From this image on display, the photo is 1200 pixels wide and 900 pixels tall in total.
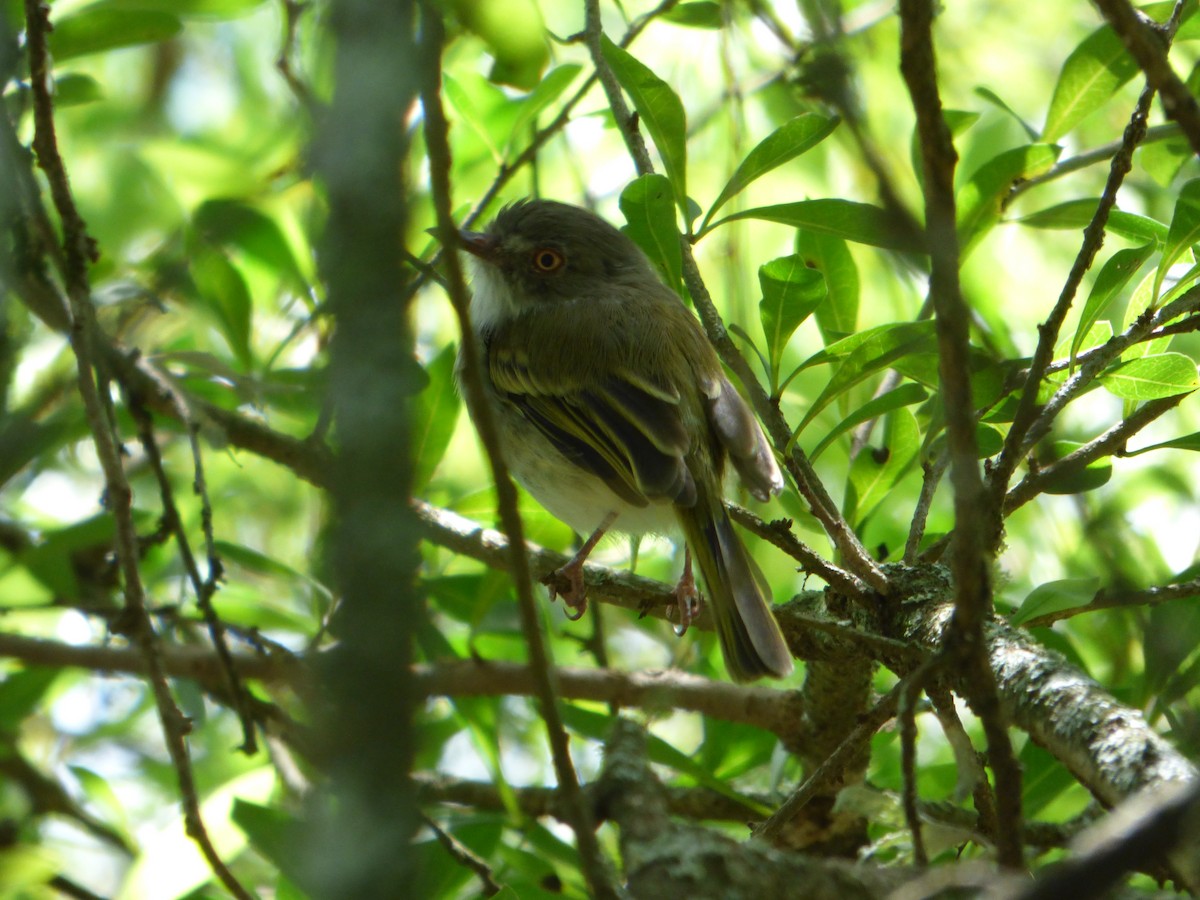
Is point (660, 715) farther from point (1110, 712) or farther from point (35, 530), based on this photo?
point (35, 530)

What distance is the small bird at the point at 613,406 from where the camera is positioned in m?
3.57

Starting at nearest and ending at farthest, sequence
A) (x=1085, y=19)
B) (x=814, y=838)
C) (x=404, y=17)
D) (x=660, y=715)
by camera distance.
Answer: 1. (x=404, y=17)
2. (x=660, y=715)
3. (x=814, y=838)
4. (x=1085, y=19)

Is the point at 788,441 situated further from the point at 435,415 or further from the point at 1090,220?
the point at 435,415

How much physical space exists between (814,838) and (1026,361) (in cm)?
148

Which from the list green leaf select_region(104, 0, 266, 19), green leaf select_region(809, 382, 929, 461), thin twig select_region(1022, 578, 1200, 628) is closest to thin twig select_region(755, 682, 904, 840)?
thin twig select_region(1022, 578, 1200, 628)

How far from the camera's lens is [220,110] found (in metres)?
5.84

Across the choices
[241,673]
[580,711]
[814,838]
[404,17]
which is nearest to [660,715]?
[580,711]

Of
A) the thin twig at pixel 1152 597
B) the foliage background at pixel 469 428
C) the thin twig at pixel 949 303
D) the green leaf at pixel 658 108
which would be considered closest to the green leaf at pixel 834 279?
the foliage background at pixel 469 428

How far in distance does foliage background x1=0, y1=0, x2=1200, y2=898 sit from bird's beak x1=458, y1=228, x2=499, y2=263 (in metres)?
0.16

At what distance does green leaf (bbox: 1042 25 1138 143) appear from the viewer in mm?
3127

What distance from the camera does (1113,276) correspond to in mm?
2654

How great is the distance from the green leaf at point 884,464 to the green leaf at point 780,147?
2.45 ft

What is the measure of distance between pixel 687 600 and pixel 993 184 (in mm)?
1509

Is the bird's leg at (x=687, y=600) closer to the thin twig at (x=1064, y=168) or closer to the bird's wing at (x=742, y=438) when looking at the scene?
the bird's wing at (x=742, y=438)
